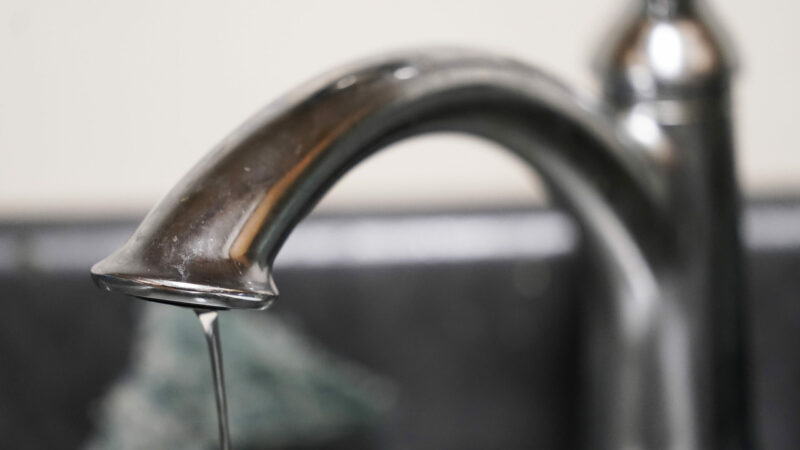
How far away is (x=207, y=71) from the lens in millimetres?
499

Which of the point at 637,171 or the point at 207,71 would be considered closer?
the point at 637,171

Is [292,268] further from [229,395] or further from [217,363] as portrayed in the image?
[217,363]

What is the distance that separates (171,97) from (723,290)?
0.31 metres

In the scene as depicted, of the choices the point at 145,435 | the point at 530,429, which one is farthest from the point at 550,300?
the point at 145,435

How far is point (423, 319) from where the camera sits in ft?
1.52

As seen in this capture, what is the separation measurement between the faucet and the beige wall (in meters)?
0.15

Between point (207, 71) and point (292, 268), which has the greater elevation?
point (207, 71)

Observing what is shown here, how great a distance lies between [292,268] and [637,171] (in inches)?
7.9

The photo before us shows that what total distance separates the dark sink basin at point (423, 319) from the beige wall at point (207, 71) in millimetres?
35

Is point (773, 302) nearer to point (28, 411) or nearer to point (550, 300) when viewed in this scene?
point (550, 300)

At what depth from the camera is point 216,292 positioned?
189mm

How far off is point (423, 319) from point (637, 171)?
0.18 m

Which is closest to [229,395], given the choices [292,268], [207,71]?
[292,268]

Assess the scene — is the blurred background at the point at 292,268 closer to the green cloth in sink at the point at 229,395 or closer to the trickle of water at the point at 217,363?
the green cloth in sink at the point at 229,395
